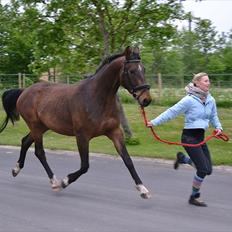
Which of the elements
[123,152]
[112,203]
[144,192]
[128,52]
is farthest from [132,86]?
[112,203]

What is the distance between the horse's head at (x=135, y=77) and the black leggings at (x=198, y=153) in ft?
2.14

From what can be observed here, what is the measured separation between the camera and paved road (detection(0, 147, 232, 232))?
5301 millimetres

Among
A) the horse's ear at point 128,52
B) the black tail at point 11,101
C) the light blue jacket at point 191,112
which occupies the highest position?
the horse's ear at point 128,52

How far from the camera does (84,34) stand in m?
12.5

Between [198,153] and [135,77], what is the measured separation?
127 cm

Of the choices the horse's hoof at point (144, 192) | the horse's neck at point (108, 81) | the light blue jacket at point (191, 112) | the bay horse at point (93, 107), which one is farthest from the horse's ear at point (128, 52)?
the horse's hoof at point (144, 192)

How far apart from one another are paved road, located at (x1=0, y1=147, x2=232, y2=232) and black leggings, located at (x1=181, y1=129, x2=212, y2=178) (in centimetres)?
46

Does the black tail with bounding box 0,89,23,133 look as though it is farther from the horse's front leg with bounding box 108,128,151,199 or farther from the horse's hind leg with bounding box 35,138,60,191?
the horse's front leg with bounding box 108,128,151,199

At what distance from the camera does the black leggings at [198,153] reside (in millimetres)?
5988

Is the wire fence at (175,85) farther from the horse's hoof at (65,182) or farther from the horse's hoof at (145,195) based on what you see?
the horse's hoof at (145,195)

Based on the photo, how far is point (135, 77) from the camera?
20.8 ft

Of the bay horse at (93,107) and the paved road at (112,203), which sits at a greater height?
the bay horse at (93,107)

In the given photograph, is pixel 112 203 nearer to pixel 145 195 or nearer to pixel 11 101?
pixel 145 195

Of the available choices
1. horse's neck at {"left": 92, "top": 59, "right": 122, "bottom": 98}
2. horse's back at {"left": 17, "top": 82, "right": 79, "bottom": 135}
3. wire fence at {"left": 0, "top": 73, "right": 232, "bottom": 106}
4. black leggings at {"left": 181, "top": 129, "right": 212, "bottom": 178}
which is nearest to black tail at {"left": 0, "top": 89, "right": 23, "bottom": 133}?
horse's back at {"left": 17, "top": 82, "right": 79, "bottom": 135}
